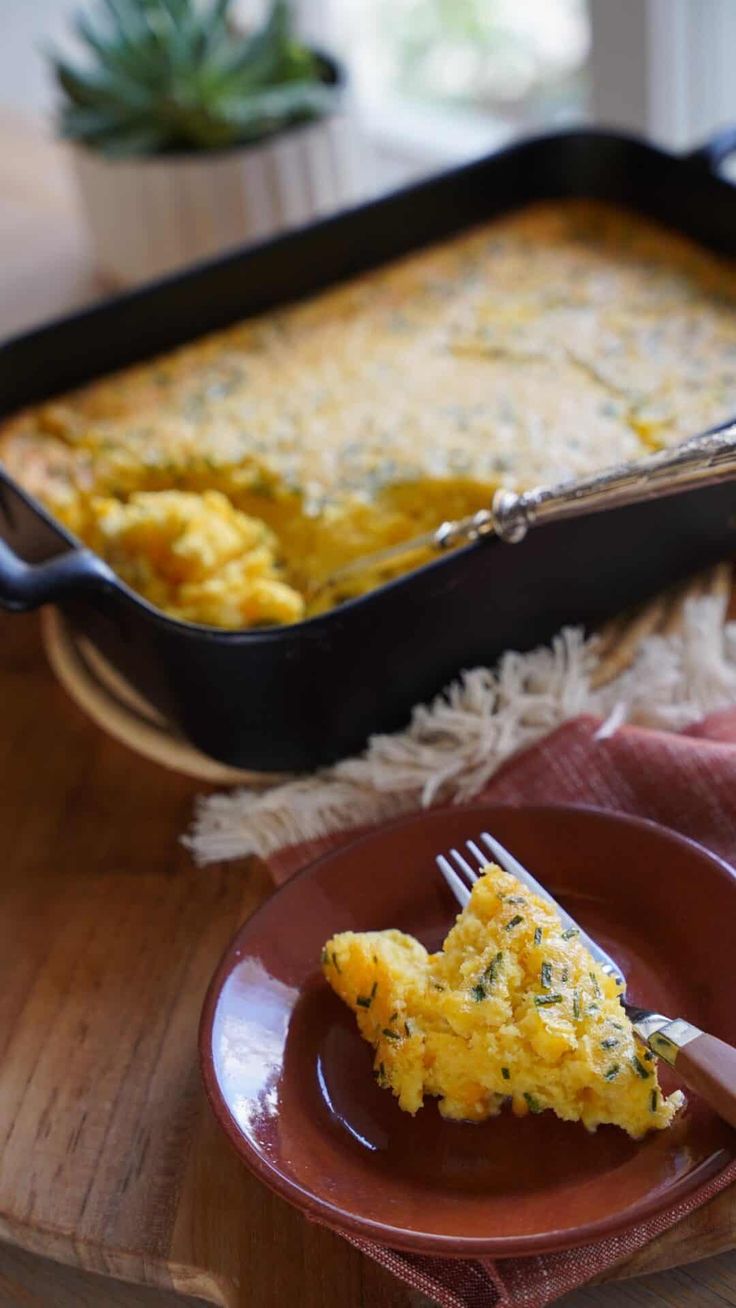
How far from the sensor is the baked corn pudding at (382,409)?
150 centimetres

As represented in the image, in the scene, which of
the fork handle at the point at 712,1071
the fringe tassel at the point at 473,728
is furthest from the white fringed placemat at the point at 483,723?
the fork handle at the point at 712,1071

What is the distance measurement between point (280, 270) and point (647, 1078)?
3.98ft

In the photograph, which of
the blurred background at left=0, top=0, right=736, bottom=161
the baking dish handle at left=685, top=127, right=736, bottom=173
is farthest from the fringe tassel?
the blurred background at left=0, top=0, right=736, bottom=161

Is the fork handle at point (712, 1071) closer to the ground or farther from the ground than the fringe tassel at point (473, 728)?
farther from the ground

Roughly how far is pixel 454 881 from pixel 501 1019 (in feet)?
0.65

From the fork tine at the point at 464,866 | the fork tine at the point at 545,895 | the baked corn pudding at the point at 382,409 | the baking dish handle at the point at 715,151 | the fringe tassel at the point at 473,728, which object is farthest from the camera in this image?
the baking dish handle at the point at 715,151

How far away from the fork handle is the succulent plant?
1.58 metres

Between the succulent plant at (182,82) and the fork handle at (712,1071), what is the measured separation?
1575mm

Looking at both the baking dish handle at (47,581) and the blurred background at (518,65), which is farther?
the blurred background at (518,65)

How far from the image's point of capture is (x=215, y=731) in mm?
1351

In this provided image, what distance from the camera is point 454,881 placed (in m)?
1.18

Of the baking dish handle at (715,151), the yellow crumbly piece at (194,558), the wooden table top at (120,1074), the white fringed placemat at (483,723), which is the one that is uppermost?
the baking dish handle at (715,151)

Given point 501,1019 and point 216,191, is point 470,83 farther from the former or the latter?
point 501,1019

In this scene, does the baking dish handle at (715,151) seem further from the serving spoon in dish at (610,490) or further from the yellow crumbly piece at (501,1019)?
the yellow crumbly piece at (501,1019)
